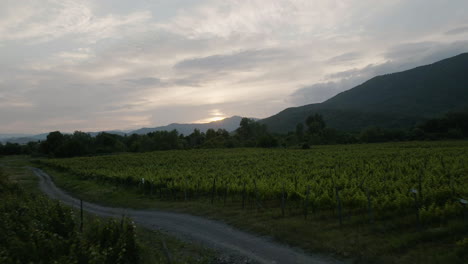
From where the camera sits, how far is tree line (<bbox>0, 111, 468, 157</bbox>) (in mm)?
77812

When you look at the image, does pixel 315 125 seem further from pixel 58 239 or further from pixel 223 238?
pixel 58 239

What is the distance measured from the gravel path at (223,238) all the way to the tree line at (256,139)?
183 ft

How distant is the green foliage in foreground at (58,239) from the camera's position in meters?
6.99

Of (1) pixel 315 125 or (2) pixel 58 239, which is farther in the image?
(1) pixel 315 125

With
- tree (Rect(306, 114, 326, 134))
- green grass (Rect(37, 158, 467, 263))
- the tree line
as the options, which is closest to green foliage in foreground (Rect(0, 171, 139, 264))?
green grass (Rect(37, 158, 467, 263))

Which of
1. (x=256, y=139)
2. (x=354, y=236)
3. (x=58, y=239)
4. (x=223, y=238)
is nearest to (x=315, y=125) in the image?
(x=256, y=139)

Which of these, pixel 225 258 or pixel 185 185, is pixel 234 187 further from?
pixel 225 258

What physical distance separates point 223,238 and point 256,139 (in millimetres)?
93824

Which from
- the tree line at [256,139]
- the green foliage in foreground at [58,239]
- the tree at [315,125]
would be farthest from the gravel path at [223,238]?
the tree at [315,125]

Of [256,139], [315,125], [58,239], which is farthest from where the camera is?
[315,125]

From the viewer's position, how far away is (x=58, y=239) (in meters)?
8.05

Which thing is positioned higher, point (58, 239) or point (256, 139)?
point (256, 139)

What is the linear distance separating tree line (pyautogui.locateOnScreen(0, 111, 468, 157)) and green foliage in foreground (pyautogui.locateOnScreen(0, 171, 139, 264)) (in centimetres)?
6199

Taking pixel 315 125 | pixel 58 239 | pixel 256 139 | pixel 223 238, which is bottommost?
pixel 223 238
